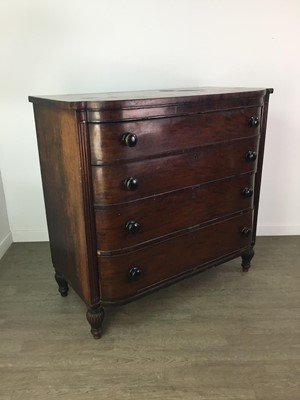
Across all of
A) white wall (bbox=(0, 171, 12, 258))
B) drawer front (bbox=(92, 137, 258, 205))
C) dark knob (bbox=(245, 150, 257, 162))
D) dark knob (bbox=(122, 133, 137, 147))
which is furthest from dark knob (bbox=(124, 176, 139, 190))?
white wall (bbox=(0, 171, 12, 258))

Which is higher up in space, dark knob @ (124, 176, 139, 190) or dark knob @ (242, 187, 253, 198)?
dark knob @ (124, 176, 139, 190)

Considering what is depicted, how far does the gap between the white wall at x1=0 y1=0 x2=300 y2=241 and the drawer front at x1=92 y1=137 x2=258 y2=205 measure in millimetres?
686

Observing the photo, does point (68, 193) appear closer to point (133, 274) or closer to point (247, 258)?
point (133, 274)

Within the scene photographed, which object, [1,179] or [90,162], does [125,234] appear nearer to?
[90,162]

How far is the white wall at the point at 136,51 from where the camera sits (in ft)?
6.25

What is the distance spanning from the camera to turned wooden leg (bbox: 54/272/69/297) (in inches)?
69.2

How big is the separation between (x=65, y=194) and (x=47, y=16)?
1134 millimetres

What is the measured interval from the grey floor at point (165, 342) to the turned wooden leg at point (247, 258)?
4 cm

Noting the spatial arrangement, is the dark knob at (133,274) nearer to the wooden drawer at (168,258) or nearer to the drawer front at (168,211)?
the wooden drawer at (168,258)

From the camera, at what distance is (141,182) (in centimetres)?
133

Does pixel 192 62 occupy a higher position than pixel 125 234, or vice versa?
pixel 192 62

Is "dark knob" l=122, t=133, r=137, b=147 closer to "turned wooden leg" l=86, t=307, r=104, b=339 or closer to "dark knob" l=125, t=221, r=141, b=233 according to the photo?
"dark knob" l=125, t=221, r=141, b=233

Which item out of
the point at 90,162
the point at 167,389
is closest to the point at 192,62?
the point at 90,162

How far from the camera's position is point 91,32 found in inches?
75.8
